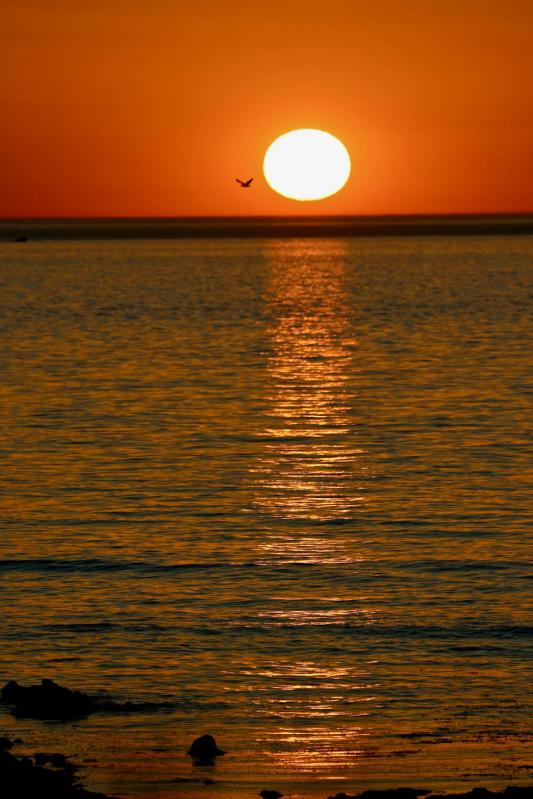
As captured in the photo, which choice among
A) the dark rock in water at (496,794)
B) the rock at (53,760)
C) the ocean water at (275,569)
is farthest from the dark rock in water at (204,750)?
the dark rock in water at (496,794)

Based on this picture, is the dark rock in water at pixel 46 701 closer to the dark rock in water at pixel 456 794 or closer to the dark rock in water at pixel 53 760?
the dark rock in water at pixel 53 760

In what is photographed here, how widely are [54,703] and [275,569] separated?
275 inches

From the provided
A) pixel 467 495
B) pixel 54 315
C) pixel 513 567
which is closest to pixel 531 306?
pixel 54 315

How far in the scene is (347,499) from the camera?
91.1ft

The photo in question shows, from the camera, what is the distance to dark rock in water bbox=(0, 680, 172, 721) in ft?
51.8

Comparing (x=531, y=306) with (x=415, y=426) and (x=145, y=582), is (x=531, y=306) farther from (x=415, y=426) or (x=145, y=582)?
(x=145, y=582)

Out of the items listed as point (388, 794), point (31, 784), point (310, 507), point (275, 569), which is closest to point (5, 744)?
point (31, 784)

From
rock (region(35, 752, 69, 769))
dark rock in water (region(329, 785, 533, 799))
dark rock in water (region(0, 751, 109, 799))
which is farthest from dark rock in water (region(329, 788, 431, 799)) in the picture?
rock (region(35, 752, 69, 769))

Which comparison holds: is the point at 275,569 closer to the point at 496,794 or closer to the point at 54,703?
the point at 54,703

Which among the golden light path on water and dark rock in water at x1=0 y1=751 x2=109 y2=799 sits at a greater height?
dark rock in water at x1=0 y1=751 x2=109 y2=799

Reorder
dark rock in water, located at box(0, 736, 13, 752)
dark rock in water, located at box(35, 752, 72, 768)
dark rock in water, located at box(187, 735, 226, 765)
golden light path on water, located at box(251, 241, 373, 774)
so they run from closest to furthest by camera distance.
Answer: dark rock in water, located at box(35, 752, 72, 768), dark rock in water, located at box(0, 736, 13, 752), dark rock in water, located at box(187, 735, 226, 765), golden light path on water, located at box(251, 241, 373, 774)

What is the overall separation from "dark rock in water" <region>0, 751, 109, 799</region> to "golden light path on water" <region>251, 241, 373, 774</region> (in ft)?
7.79

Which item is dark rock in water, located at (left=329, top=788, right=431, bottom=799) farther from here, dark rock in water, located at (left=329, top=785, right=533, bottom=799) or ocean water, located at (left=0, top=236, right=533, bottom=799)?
ocean water, located at (left=0, top=236, right=533, bottom=799)

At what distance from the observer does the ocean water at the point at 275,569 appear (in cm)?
1516
